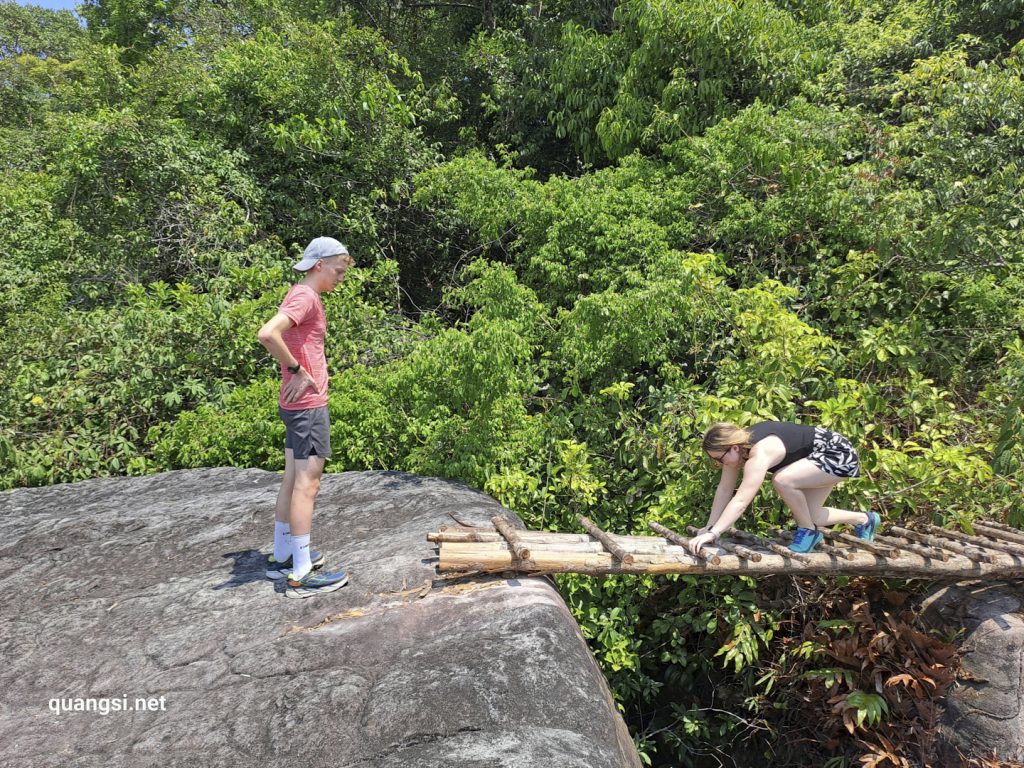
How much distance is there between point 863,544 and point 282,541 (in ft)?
11.4

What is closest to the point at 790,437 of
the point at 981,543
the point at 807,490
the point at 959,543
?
the point at 807,490

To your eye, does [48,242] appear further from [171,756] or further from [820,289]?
[820,289]

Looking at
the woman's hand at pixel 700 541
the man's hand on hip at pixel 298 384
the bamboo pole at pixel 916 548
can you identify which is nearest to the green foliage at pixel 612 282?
the bamboo pole at pixel 916 548

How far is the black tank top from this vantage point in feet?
13.7

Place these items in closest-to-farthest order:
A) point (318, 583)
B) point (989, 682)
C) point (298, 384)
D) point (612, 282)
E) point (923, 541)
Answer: point (298, 384) → point (318, 583) → point (989, 682) → point (923, 541) → point (612, 282)

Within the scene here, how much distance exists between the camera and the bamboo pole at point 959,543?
14.0ft

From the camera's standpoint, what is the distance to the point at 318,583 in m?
3.52

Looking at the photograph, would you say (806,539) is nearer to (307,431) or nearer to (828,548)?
(828,548)

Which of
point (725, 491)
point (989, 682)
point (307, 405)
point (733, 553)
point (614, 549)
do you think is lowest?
point (989, 682)

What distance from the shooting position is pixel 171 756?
250 cm

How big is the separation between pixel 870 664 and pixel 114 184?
9736 mm

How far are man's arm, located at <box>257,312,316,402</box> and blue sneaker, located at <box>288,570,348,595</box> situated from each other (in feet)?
2.98

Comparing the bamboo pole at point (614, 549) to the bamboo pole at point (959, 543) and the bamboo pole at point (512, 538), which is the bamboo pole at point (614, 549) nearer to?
the bamboo pole at point (512, 538)

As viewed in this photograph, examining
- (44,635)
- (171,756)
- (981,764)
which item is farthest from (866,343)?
(44,635)
